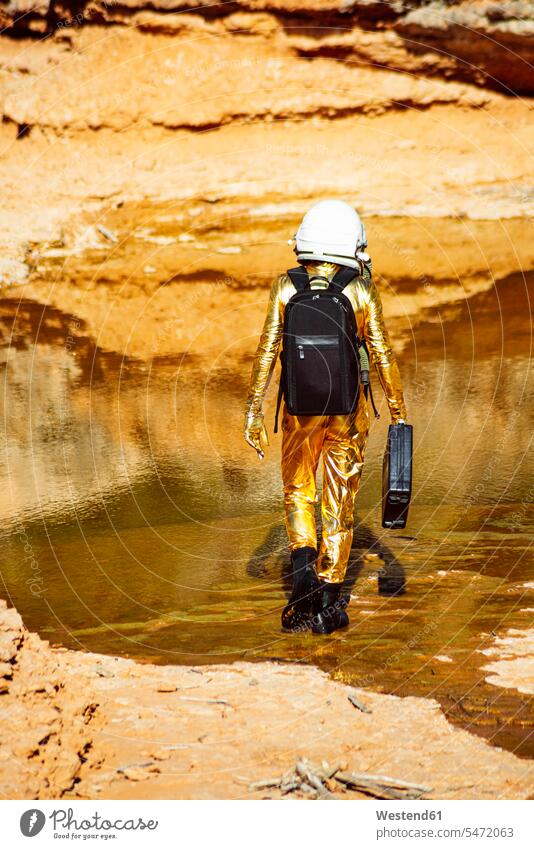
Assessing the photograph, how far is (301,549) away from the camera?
17.9ft

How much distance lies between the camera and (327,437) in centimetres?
551

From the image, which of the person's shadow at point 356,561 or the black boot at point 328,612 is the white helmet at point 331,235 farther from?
the person's shadow at point 356,561

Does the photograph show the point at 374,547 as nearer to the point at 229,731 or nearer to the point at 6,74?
the point at 229,731

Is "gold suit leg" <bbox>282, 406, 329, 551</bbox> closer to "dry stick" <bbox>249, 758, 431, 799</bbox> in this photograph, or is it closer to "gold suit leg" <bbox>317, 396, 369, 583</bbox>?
"gold suit leg" <bbox>317, 396, 369, 583</bbox>

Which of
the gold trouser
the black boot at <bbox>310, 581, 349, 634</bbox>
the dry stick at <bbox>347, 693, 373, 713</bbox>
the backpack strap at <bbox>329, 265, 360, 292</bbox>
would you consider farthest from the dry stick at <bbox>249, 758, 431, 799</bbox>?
the backpack strap at <bbox>329, 265, 360, 292</bbox>

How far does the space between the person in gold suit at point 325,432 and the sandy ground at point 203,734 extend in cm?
60

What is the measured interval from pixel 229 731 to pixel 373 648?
1119 mm

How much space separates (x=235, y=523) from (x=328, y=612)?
6.05 feet

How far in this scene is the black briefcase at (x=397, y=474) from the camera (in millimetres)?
5348

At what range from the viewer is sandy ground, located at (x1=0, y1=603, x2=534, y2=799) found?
3.84 meters

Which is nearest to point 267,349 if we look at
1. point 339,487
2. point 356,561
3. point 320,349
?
point 320,349

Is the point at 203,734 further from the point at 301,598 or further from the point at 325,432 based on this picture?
the point at 325,432

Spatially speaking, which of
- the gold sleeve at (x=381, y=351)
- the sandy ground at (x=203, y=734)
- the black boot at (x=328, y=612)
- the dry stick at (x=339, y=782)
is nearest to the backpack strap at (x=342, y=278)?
the gold sleeve at (x=381, y=351)

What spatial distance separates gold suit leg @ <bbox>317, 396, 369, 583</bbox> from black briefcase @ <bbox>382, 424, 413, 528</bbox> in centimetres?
19
